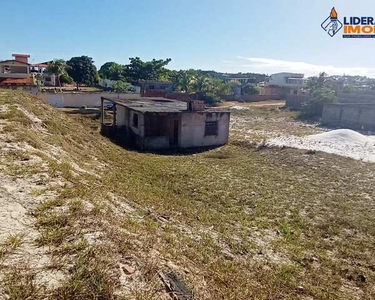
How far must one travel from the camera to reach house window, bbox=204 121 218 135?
22.3m

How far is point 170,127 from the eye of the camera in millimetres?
20906

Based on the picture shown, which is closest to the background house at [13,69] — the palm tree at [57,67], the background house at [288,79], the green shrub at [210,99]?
the palm tree at [57,67]

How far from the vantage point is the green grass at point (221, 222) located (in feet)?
15.6

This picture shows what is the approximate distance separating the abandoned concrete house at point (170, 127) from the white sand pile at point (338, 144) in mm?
4373

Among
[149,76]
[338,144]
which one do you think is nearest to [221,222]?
[338,144]

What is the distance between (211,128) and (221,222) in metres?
14.1

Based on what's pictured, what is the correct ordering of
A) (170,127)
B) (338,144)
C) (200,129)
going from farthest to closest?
(200,129) < (338,144) < (170,127)

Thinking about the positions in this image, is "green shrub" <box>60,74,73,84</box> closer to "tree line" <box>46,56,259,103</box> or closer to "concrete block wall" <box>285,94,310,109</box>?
"tree line" <box>46,56,259,103</box>

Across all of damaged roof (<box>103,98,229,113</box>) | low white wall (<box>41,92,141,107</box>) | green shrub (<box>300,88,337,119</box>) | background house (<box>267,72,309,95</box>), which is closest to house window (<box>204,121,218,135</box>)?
damaged roof (<box>103,98,229,113</box>)

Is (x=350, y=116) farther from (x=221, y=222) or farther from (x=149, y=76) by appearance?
(x=149, y=76)

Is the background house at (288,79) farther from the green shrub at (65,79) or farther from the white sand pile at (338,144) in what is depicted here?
the white sand pile at (338,144)

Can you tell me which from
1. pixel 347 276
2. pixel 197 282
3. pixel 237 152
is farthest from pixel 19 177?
pixel 237 152

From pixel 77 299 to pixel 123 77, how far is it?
2301 inches

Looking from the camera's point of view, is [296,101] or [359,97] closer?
[359,97]
